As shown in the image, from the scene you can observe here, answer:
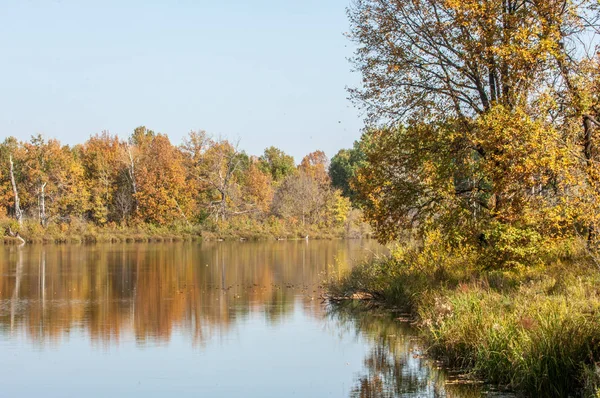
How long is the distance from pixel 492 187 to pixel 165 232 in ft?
180

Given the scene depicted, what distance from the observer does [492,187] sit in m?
17.3

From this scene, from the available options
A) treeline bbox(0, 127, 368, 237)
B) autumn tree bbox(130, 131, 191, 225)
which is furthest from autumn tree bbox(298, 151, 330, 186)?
autumn tree bbox(130, 131, 191, 225)

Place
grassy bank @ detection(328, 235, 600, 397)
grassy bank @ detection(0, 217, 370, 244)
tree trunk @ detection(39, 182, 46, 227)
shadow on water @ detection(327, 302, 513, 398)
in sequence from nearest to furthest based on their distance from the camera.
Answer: grassy bank @ detection(328, 235, 600, 397) < shadow on water @ detection(327, 302, 513, 398) < grassy bank @ detection(0, 217, 370, 244) < tree trunk @ detection(39, 182, 46, 227)

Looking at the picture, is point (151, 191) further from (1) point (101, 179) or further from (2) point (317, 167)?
(2) point (317, 167)

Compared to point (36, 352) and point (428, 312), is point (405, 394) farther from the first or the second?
point (36, 352)

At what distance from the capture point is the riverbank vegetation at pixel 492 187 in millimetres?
12125

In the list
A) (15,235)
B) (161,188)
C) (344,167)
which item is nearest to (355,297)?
(15,235)

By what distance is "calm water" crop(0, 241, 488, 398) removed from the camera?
12867mm

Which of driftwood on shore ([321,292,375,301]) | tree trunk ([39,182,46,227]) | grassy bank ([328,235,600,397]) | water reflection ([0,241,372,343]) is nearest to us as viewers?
grassy bank ([328,235,600,397])

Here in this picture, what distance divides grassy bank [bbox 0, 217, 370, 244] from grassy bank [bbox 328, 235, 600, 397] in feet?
157

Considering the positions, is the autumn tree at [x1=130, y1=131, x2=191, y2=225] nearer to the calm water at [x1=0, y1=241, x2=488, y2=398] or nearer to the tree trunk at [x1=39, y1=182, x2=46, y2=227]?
the tree trunk at [x1=39, y1=182, x2=46, y2=227]

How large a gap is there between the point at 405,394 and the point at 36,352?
800cm

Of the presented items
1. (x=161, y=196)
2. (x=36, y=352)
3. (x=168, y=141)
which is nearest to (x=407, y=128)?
(x=36, y=352)

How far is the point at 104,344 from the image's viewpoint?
16656 millimetres
